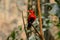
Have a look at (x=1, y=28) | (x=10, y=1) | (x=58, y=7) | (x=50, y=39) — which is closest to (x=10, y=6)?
(x=10, y=1)

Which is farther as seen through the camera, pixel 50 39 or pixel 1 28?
pixel 1 28

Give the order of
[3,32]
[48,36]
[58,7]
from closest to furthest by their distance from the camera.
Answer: [58,7] → [48,36] → [3,32]

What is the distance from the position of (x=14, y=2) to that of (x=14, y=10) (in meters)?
0.09

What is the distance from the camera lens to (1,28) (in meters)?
2.70

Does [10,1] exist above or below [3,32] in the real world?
above

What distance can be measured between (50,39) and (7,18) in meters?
1.17

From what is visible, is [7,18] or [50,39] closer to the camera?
[50,39]

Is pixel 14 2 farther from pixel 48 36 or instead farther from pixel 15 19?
pixel 48 36

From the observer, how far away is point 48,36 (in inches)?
62.0

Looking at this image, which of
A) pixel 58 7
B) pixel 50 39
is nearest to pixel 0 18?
pixel 50 39

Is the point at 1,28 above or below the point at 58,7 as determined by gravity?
below

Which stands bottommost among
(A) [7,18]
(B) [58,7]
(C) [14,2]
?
(A) [7,18]

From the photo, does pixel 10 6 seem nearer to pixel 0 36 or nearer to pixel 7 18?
pixel 7 18

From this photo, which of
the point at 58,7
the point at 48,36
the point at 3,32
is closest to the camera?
the point at 58,7
